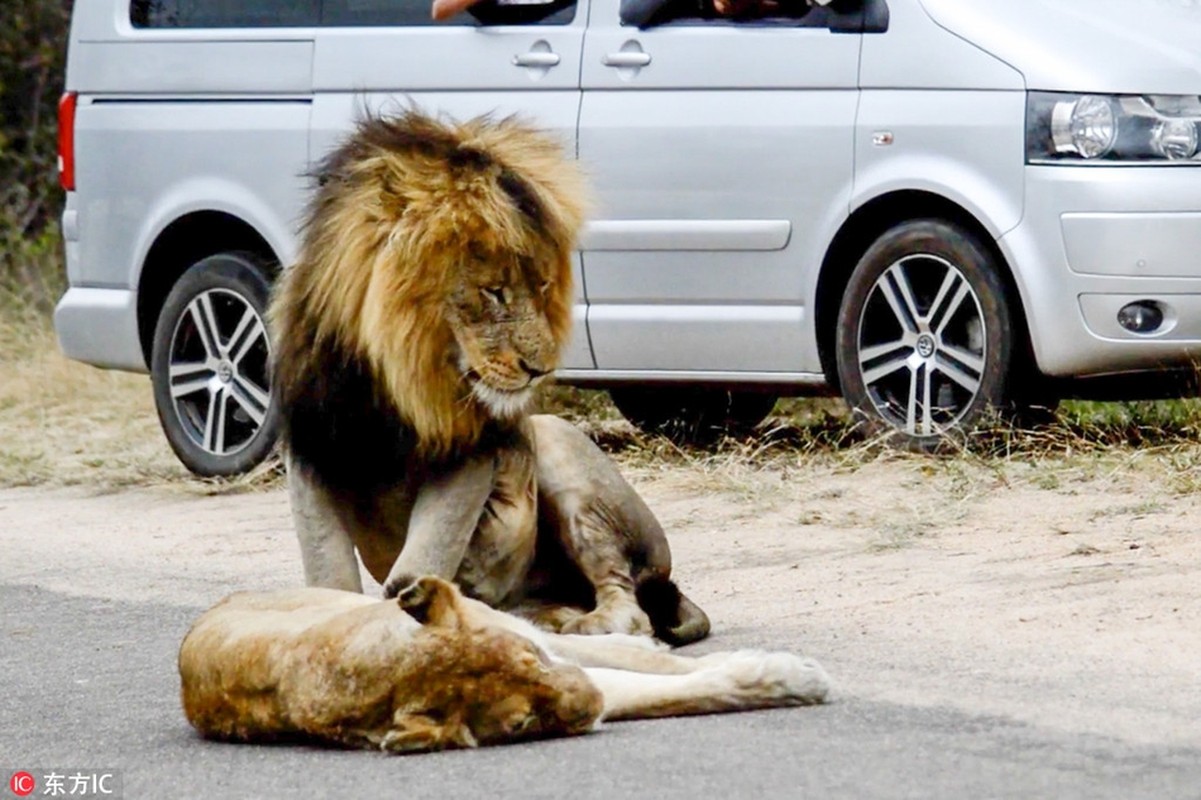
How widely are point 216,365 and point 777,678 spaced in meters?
4.84

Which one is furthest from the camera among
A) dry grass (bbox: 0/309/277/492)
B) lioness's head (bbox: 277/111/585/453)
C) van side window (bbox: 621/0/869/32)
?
dry grass (bbox: 0/309/277/492)

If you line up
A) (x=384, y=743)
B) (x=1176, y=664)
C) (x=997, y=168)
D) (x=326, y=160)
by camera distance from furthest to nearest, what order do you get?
(x=997, y=168)
(x=326, y=160)
(x=1176, y=664)
(x=384, y=743)

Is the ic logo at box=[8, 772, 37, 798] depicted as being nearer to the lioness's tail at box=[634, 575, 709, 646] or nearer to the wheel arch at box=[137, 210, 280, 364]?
the lioness's tail at box=[634, 575, 709, 646]

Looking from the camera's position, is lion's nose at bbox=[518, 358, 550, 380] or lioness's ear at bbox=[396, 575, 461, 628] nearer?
lioness's ear at bbox=[396, 575, 461, 628]

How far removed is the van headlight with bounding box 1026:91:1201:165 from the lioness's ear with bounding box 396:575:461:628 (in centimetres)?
377

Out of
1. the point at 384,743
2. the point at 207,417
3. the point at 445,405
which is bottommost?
the point at 207,417

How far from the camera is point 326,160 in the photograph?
18.4 feet

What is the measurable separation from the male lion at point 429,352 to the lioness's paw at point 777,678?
82 centimetres

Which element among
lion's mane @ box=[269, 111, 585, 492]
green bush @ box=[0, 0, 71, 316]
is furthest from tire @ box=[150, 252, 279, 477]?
green bush @ box=[0, 0, 71, 316]

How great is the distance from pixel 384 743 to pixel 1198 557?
8.73 ft

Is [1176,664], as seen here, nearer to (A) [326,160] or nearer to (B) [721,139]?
(A) [326,160]

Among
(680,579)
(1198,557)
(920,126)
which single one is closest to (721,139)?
(920,126)

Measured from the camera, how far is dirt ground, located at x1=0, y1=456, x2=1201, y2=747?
5.08 metres

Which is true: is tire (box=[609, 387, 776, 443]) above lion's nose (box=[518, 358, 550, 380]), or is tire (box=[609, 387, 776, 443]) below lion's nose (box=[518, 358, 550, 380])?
below
